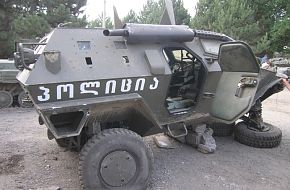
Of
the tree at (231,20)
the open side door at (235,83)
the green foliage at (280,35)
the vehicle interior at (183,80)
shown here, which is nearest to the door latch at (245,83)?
the open side door at (235,83)

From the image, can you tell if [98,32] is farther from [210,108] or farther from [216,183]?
[216,183]

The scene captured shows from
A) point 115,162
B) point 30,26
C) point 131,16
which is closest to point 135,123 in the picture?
point 115,162

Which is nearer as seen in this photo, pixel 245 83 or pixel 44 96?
pixel 44 96

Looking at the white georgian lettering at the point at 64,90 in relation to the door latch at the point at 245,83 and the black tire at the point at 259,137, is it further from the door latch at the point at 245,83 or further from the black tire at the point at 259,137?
the black tire at the point at 259,137

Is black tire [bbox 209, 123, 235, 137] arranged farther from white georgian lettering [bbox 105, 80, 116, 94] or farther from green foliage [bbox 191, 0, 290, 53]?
green foliage [bbox 191, 0, 290, 53]

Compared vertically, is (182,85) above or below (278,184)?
above

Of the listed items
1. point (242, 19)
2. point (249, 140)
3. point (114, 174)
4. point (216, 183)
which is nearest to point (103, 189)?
point (114, 174)

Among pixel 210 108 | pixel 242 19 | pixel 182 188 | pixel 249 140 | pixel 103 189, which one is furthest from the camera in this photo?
pixel 242 19

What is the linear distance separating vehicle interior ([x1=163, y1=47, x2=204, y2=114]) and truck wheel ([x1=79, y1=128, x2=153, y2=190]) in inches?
44.0

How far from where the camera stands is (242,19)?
23688 mm

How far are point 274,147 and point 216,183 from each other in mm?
2038

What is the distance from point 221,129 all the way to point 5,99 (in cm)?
608

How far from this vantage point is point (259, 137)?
6.31m

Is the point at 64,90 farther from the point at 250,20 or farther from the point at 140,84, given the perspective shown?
the point at 250,20
